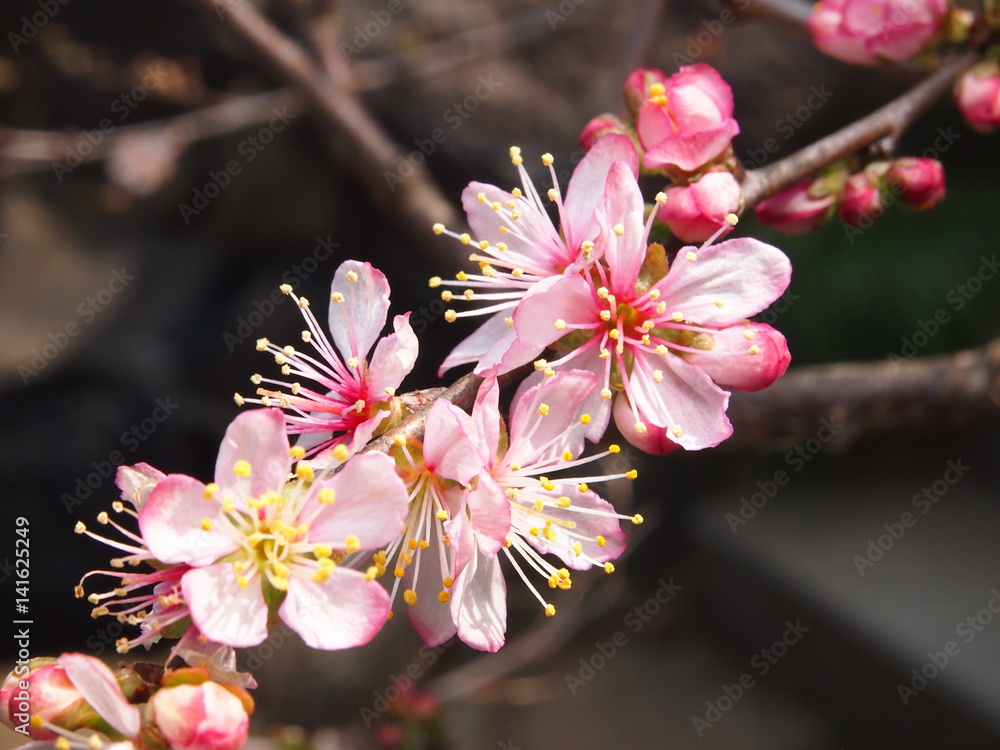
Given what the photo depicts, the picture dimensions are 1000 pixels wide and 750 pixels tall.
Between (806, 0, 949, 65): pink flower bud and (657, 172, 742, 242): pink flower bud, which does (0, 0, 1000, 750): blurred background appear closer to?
(806, 0, 949, 65): pink flower bud

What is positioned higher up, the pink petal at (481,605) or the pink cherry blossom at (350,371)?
the pink cherry blossom at (350,371)

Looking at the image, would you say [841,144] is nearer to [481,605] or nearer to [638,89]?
[638,89]

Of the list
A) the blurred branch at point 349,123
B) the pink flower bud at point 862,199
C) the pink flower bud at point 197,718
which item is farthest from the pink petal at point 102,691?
the blurred branch at point 349,123

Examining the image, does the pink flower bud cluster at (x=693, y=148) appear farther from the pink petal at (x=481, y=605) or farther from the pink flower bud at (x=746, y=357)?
the pink petal at (x=481, y=605)

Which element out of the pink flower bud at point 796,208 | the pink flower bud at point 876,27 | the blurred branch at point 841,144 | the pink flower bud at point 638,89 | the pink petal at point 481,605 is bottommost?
the pink petal at point 481,605

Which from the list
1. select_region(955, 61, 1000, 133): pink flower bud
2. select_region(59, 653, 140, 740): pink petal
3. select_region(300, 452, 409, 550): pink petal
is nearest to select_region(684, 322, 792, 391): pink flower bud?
select_region(300, 452, 409, 550): pink petal

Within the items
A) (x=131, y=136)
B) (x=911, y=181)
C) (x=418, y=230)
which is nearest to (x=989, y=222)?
(x=911, y=181)

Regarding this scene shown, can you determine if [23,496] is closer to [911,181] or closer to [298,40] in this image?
[298,40]
